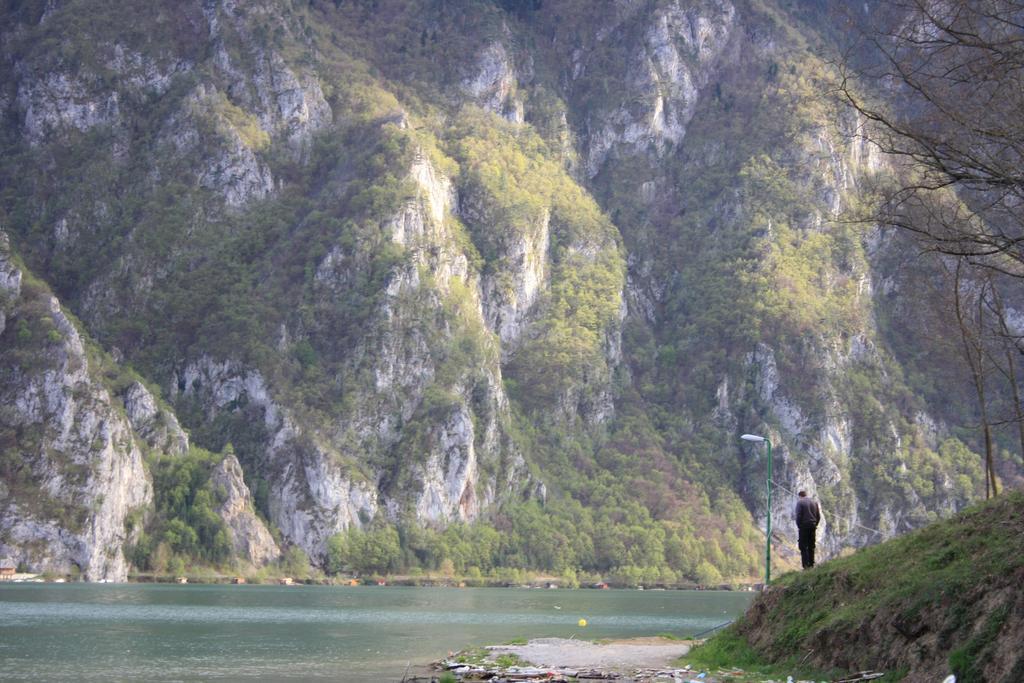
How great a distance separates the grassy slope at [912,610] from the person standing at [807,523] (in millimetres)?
705

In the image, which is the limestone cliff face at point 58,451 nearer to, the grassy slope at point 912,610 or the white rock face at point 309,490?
the white rock face at point 309,490

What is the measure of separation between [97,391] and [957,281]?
155 metres

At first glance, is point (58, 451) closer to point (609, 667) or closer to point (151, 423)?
point (151, 423)

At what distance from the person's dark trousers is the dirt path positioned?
432 centimetres

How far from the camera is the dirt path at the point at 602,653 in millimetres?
37344

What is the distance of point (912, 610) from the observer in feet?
89.9

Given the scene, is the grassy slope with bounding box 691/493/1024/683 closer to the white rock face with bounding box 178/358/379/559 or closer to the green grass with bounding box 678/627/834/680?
the green grass with bounding box 678/627/834/680

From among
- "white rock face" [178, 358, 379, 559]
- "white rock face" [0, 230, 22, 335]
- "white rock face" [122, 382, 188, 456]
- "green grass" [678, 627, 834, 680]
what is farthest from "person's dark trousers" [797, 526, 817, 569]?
"white rock face" [0, 230, 22, 335]

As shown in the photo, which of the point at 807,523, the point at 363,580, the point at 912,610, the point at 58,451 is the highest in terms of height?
the point at 58,451

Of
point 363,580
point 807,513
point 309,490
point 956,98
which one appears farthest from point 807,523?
point 309,490

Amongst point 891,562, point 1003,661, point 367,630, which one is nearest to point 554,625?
point 367,630

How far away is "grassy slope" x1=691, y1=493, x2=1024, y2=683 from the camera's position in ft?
79.8

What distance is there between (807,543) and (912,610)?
8.72 meters

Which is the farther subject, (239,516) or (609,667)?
(239,516)
